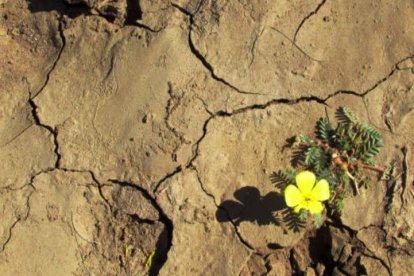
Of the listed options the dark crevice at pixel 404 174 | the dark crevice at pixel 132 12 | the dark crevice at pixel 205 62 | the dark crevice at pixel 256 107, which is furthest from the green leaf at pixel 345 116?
the dark crevice at pixel 132 12

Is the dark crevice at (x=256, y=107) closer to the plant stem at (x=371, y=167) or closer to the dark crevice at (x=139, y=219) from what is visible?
the plant stem at (x=371, y=167)

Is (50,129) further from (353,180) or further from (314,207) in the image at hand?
(353,180)

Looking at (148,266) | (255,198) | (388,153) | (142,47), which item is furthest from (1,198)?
(388,153)

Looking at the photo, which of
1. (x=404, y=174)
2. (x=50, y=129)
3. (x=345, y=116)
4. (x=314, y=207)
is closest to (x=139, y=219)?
(x=50, y=129)

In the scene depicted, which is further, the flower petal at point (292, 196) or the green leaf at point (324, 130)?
the green leaf at point (324, 130)

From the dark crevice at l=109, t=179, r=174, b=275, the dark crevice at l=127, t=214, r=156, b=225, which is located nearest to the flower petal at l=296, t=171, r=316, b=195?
the dark crevice at l=109, t=179, r=174, b=275

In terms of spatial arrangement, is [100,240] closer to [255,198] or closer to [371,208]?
[255,198]

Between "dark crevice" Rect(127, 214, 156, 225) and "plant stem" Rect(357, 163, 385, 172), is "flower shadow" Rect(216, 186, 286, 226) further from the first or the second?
"plant stem" Rect(357, 163, 385, 172)
